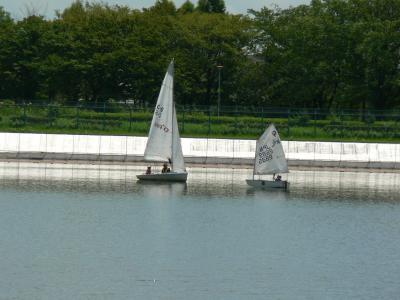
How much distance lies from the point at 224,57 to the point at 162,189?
5066 cm

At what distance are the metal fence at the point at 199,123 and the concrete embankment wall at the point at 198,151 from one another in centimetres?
558

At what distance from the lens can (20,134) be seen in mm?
85062

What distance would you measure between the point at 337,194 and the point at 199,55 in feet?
172

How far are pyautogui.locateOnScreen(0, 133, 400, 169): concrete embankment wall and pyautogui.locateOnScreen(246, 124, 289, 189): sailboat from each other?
1123 centimetres

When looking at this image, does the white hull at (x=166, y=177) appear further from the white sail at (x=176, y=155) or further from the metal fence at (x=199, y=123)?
the metal fence at (x=199, y=123)

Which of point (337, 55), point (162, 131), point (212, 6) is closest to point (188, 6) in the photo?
point (212, 6)

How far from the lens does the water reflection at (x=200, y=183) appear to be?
6942 centimetres

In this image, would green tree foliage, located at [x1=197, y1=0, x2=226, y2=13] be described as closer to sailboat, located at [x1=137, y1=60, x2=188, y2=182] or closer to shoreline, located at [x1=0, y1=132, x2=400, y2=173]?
shoreline, located at [x1=0, y1=132, x2=400, y2=173]

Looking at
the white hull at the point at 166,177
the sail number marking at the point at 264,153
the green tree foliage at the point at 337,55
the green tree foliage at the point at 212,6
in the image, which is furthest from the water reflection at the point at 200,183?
the green tree foliage at the point at 212,6

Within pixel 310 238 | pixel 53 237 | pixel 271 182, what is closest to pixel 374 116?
pixel 271 182

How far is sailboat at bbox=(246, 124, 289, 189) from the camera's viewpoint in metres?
72.9

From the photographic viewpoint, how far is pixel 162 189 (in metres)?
70.9

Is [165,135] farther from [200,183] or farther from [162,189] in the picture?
[162,189]

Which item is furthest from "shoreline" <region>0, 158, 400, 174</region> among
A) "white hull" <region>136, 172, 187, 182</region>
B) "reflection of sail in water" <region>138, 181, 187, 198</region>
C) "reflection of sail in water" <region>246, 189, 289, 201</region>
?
"reflection of sail in water" <region>246, 189, 289, 201</region>
